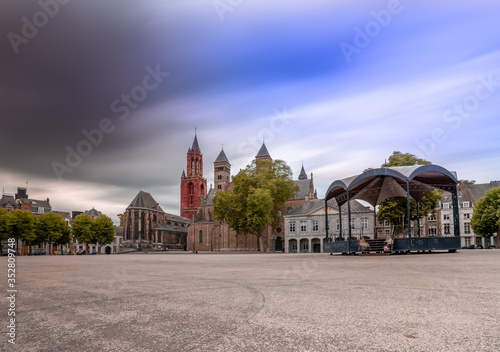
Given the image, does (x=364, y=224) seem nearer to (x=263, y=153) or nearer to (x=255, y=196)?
(x=255, y=196)

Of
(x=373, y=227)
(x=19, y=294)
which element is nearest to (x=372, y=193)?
(x=373, y=227)

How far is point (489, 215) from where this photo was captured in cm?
5750

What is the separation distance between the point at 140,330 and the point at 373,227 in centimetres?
6283

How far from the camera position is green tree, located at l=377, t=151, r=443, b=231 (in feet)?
133

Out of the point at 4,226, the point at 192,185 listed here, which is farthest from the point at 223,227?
the point at 192,185

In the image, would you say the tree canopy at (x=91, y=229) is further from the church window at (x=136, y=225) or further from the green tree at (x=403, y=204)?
the green tree at (x=403, y=204)

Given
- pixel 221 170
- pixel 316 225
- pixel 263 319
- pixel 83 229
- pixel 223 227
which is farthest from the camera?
pixel 221 170

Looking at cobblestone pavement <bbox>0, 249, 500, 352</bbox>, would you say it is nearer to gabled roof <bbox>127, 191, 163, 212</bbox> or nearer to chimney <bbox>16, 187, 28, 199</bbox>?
gabled roof <bbox>127, 191, 163, 212</bbox>

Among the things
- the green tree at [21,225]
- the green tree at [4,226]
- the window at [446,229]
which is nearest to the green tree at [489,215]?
the window at [446,229]

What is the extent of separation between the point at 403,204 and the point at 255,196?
69.9 ft

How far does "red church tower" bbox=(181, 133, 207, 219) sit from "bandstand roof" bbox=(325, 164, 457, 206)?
333ft

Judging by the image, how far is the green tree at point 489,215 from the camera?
5691 cm

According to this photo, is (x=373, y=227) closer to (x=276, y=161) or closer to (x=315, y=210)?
(x=315, y=210)

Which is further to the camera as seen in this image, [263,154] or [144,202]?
[144,202]
